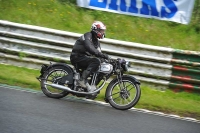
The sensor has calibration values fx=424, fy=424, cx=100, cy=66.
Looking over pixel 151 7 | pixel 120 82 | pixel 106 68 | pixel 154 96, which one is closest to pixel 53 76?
pixel 106 68

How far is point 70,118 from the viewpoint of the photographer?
7.33 metres

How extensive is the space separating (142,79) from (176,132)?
3314 mm

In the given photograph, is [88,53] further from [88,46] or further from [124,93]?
[124,93]

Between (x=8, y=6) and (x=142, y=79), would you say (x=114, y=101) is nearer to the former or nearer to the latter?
(x=142, y=79)

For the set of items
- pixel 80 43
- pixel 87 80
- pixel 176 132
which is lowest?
pixel 176 132

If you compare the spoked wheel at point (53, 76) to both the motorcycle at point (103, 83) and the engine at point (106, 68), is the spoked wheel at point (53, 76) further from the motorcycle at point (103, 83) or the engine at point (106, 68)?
the engine at point (106, 68)

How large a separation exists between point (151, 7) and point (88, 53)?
4462 millimetres

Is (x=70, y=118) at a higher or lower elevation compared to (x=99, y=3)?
lower

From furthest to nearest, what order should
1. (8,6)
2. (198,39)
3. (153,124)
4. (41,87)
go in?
(8,6)
(198,39)
(41,87)
(153,124)

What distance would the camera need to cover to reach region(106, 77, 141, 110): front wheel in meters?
8.68

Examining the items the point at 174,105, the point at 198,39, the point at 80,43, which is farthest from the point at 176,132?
the point at 198,39

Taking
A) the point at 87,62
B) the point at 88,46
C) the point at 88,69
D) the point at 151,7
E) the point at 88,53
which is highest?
the point at 151,7

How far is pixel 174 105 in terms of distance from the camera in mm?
9375

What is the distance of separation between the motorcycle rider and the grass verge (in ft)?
2.72
